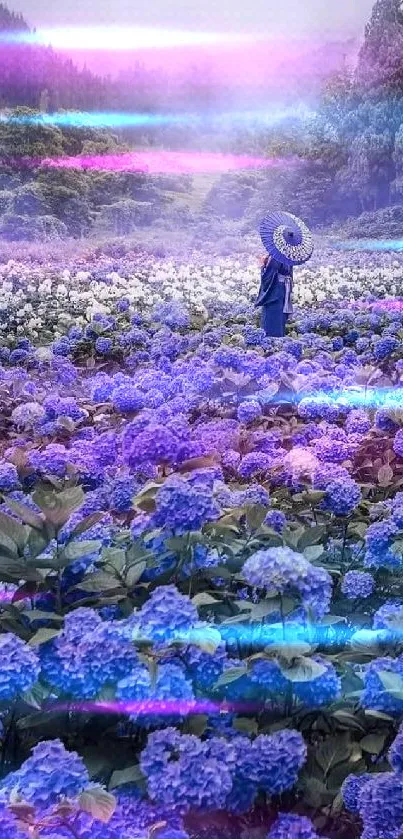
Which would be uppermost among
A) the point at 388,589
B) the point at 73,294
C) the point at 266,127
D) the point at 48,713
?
the point at 266,127

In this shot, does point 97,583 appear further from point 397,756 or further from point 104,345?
point 104,345

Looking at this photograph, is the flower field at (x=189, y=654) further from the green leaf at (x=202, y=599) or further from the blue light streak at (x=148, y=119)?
the blue light streak at (x=148, y=119)

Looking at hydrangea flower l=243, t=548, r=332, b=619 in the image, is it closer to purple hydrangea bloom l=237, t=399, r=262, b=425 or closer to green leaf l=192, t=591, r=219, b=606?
green leaf l=192, t=591, r=219, b=606

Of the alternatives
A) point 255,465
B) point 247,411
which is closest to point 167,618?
point 255,465

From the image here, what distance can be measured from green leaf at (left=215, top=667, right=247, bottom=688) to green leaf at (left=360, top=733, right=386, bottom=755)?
0.50 feet

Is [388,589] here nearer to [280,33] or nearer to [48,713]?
[48,713]

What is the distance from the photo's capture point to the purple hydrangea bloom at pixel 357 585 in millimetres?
1232

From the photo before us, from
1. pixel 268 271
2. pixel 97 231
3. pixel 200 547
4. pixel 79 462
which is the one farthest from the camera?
pixel 97 231

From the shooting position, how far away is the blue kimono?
4359 mm

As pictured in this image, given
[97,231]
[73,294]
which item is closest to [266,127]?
[97,231]

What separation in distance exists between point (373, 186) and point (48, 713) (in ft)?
17.3

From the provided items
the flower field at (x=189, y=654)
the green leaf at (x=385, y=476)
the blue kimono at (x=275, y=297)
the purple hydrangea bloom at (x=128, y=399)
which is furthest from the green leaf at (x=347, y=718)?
the blue kimono at (x=275, y=297)

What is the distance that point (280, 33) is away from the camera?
5262mm

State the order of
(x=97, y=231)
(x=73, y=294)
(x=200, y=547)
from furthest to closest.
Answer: (x=97, y=231), (x=73, y=294), (x=200, y=547)
